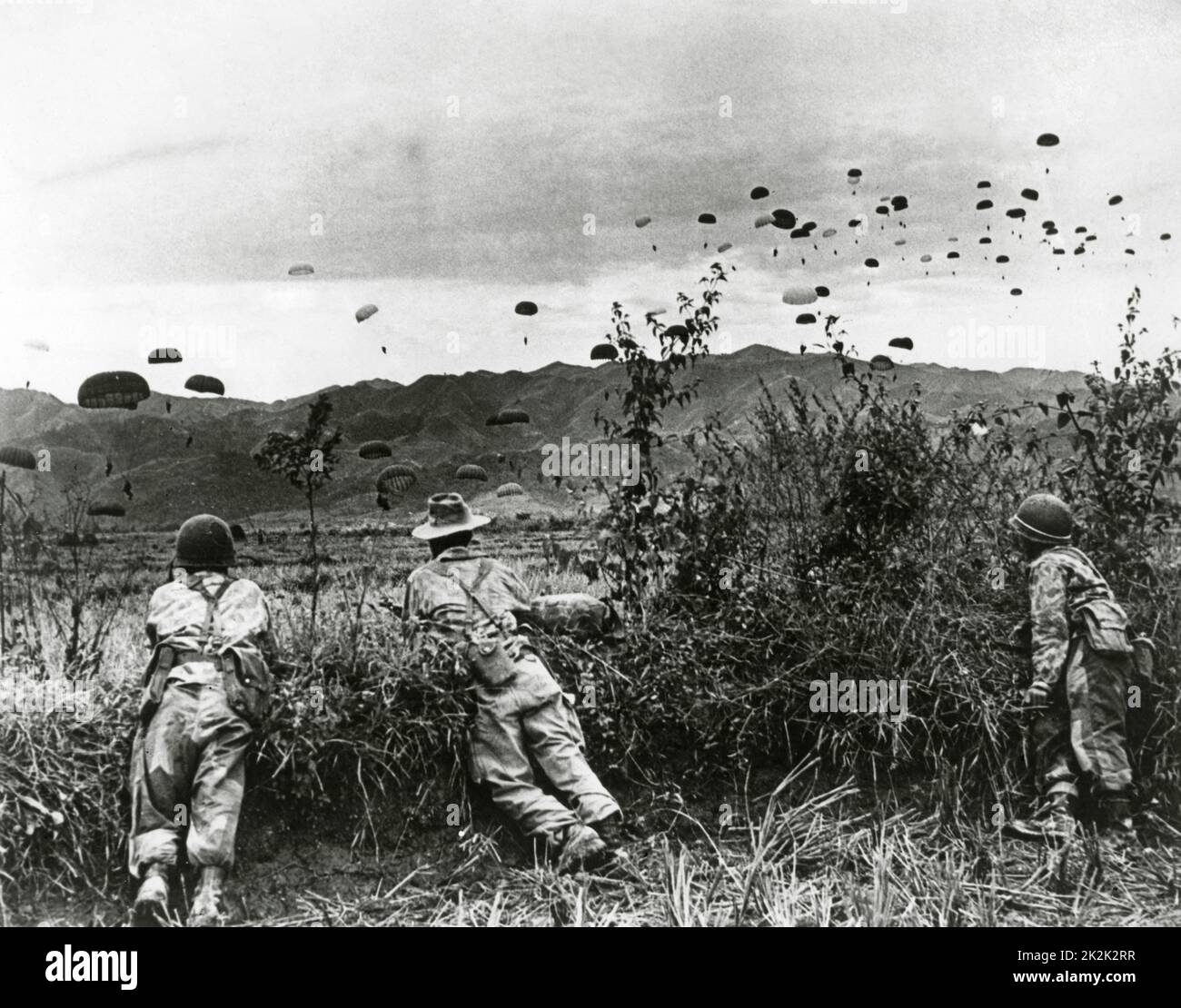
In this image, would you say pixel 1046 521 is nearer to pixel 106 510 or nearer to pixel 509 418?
pixel 509 418

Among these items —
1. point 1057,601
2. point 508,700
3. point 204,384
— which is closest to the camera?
point 508,700

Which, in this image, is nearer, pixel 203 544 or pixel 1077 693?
pixel 203 544

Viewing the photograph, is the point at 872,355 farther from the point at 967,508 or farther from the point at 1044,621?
the point at 1044,621

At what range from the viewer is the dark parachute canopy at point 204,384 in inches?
271

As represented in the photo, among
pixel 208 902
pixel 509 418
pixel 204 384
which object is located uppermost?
pixel 204 384

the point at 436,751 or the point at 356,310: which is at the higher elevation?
the point at 356,310

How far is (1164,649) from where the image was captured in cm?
623

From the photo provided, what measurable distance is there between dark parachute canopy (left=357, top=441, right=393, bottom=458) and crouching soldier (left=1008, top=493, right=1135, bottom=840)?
20.2 feet

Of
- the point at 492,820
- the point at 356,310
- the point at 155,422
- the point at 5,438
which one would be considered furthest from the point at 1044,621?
the point at 155,422

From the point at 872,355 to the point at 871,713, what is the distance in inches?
101

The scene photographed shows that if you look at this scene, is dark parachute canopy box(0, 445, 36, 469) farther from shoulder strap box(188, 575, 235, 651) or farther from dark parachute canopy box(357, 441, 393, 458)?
dark parachute canopy box(357, 441, 393, 458)

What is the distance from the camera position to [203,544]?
532cm

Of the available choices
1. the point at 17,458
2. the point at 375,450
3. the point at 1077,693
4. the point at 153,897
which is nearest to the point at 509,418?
the point at 375,450

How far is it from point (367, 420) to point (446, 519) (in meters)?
5.18
